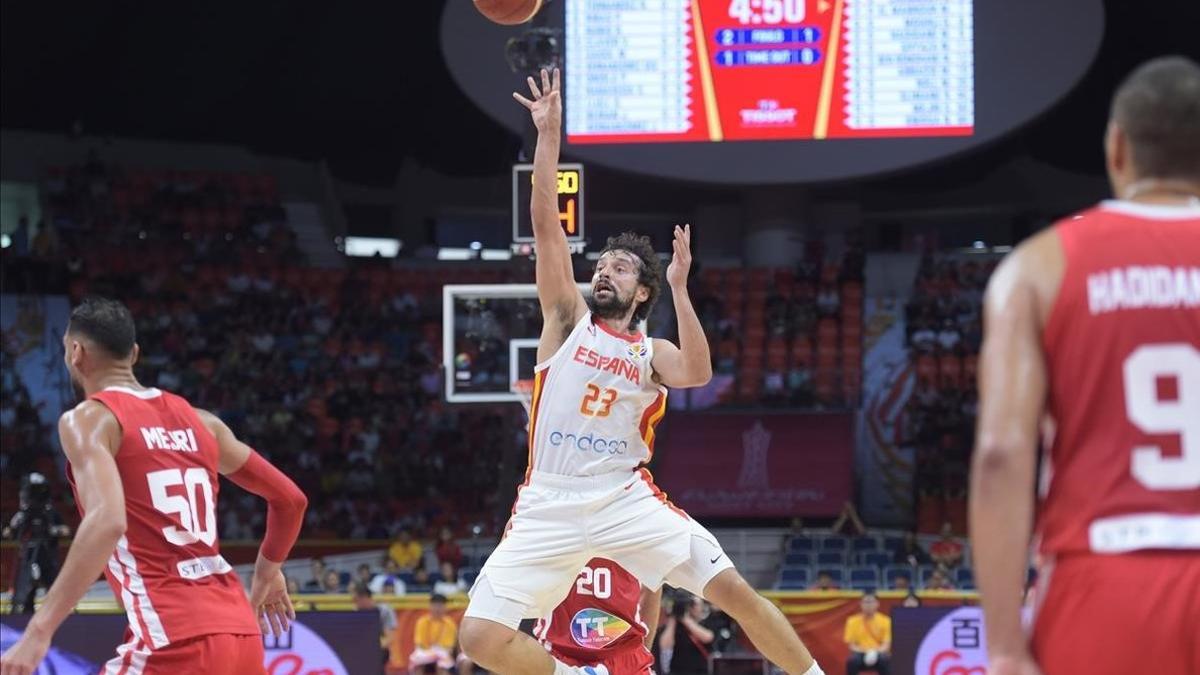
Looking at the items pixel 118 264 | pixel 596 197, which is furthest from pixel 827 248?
pixel 118 264

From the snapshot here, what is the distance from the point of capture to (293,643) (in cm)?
1073

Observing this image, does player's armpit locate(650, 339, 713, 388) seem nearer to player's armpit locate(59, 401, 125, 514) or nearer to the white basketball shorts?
the white basketball shorts

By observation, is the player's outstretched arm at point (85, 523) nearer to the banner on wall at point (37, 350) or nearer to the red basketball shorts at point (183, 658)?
the red basketball shorts at point (183, 658)

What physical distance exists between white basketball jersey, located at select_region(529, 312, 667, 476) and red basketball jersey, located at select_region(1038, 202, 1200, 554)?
139 inches

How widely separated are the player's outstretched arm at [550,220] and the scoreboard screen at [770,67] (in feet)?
32.8

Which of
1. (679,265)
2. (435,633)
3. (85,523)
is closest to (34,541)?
(435,633)

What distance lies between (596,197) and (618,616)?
70.0 ft

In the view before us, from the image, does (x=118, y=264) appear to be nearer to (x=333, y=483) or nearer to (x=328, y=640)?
(x=333, y=483)

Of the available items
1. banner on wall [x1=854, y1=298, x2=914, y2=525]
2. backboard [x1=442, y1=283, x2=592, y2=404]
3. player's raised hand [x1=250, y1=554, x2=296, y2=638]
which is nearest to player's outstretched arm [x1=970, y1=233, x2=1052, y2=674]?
player's raised hand [x1=250, y1=554, x2=296, y2=638]

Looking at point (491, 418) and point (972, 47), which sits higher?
point (972, 47)

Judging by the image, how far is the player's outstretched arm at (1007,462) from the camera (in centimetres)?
271

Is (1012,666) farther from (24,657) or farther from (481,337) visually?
(481,337)

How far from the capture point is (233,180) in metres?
26.7

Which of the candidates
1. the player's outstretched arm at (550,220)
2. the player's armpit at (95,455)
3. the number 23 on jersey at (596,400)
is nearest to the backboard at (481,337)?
the player's outstretched arm at (550,220)
